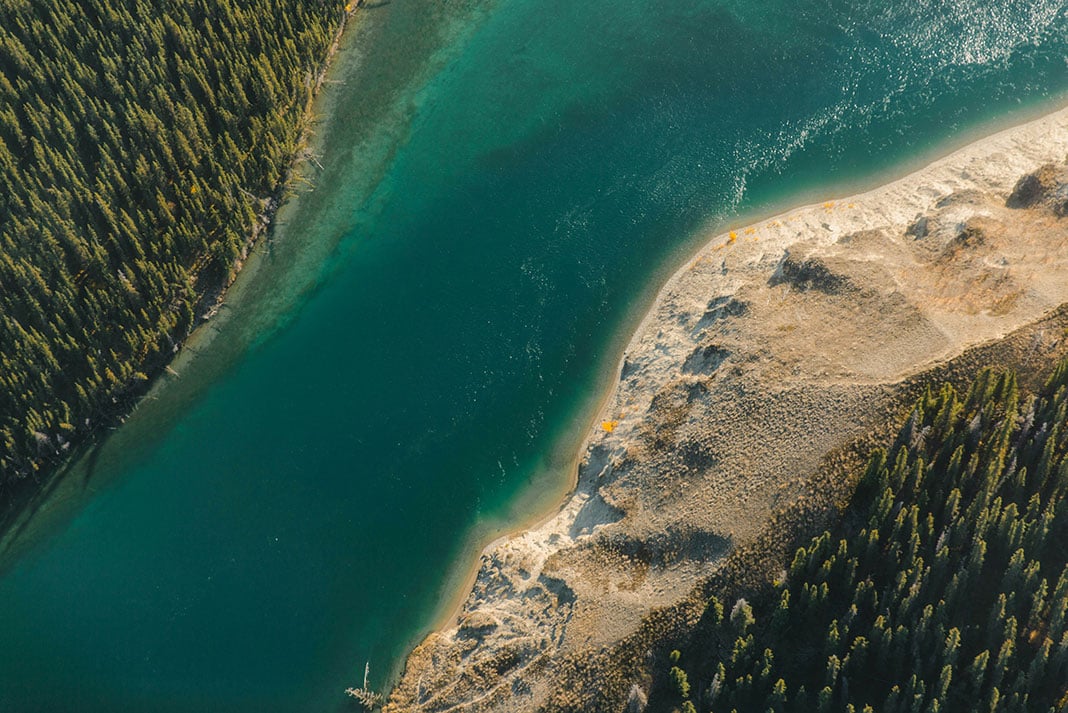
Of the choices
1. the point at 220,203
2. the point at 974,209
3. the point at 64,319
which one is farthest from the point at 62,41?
the point at 974,209

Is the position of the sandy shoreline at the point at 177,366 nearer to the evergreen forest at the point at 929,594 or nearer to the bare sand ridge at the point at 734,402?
the bare sand ridge at the point at 734,402

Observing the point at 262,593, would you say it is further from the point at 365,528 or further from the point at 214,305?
the point at 214,305

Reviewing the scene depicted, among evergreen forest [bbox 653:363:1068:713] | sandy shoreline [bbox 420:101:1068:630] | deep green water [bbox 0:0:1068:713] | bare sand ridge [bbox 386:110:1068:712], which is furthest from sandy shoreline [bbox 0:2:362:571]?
evergreen forest [bbox 653:363:1068:713]

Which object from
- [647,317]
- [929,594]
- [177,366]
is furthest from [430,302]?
[929,594]

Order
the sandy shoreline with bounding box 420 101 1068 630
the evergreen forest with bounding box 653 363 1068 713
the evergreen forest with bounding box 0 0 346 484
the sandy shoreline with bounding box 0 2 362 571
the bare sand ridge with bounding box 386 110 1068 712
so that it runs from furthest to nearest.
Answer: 1. the evergreen forest with bounding box 0 0 346 484
2. the sandy shoreline with bounding box 0 2 362 571
3. the sandy shoreline with bounding box 420 101 1068 630
4. the bare sand ridge with bounding box 386 110 1068 712
5. the evergreen forest with bounding box 653 363 1068 713

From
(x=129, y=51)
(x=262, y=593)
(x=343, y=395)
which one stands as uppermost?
(x=129, y=51)

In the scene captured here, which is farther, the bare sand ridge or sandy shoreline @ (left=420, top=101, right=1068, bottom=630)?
sandy shoreline @ (left=420, top=101, right=1068, bottom=630)

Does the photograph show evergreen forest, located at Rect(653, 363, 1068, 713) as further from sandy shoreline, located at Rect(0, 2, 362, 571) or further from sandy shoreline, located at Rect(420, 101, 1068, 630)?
sandy shoreline, located at Rect(0, 2, 362, 571)

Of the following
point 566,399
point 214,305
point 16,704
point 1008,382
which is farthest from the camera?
point 214,305
